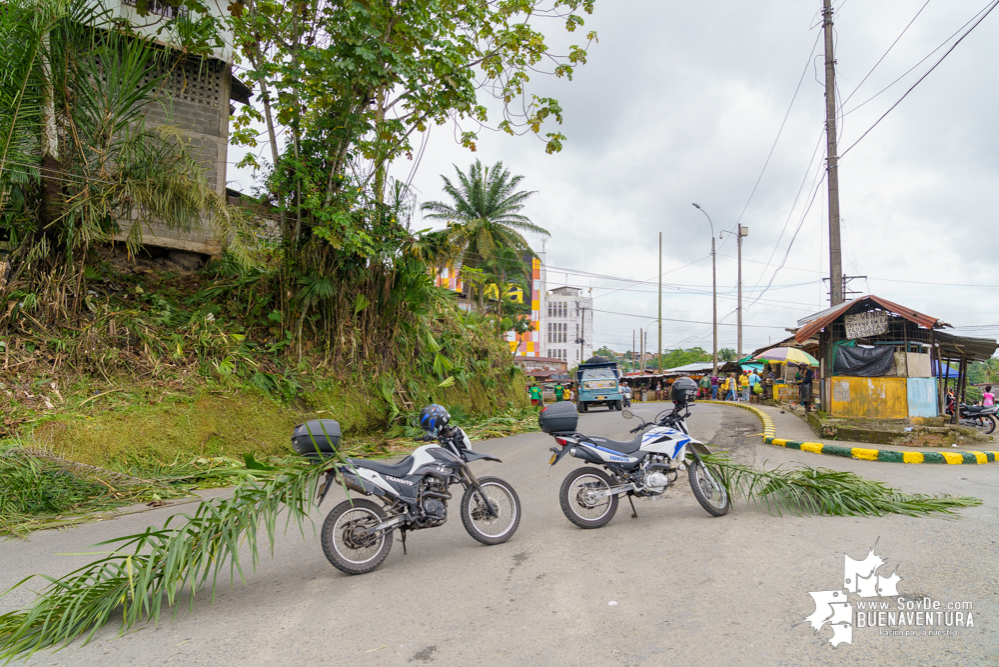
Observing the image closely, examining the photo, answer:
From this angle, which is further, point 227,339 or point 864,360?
point 864,360

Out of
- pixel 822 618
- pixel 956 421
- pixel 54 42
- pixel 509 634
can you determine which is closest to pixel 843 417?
pixel 956 421

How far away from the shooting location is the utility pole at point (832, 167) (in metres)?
15.5

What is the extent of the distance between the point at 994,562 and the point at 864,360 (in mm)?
11169

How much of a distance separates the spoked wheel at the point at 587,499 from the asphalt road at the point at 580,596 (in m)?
0.16

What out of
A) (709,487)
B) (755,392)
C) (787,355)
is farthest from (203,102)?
(755,392)

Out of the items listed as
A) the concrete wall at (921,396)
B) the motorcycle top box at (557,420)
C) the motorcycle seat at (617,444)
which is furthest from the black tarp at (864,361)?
the motorcycle top box at (557,420)

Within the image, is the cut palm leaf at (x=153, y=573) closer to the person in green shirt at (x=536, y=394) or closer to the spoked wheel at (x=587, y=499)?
the spoked wheel at (x=587, y=499)

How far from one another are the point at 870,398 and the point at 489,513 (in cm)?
1276

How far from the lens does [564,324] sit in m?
104

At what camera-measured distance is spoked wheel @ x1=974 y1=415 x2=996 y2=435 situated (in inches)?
607

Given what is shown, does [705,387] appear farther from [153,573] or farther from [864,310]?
[153,573]

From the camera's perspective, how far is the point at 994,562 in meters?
4.38

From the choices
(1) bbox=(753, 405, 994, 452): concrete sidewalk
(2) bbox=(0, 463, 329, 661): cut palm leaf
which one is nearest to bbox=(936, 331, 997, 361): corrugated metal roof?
(1) bbox=(753, 405, 994, 452): concrete sidewalk

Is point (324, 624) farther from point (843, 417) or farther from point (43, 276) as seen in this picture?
point (843, 417)
